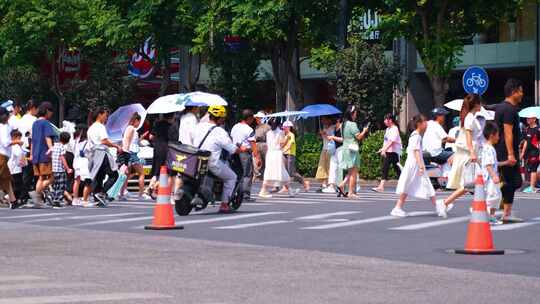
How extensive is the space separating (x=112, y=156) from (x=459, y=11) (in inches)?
604

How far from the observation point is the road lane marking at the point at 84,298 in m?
9.91

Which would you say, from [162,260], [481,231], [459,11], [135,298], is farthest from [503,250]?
[459,11]

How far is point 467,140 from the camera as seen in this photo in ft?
63.2

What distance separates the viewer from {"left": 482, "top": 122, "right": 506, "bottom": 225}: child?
18.0 m

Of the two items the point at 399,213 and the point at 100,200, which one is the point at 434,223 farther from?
the point at 100,200

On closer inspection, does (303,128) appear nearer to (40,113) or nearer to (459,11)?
(459,11)

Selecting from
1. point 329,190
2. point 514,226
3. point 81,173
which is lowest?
point 514,226

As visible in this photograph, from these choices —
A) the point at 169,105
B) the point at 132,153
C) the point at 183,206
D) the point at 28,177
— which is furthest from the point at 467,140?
the point at 169,105

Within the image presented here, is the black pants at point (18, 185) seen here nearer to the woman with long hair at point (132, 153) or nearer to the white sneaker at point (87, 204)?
the white sneaker at point (87, 204)

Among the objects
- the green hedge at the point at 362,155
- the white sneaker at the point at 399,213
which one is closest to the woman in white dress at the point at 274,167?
the green hedge at the point at 362,155

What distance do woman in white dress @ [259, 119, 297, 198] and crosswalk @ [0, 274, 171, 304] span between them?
55.7 ft

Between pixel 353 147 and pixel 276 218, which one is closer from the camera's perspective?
pixel 276 218

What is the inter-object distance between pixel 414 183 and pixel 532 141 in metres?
11.5

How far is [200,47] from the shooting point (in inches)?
1683
